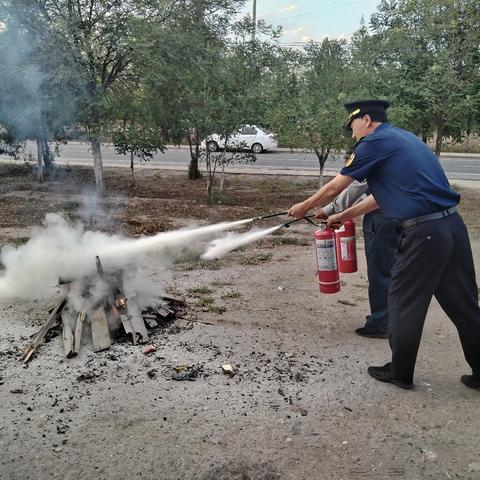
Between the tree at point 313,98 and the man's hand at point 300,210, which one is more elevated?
the tree at point 313,98

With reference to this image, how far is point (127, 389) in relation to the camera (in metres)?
3.78

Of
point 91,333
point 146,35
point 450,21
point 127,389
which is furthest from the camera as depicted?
point 450,21

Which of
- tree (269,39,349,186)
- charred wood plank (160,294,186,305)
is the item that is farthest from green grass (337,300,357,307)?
tree (269,39,349,186)

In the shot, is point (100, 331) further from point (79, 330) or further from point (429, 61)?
point (429, 61)

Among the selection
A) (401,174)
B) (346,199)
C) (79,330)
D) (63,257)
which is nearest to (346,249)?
(346,199)

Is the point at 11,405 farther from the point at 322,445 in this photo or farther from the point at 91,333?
the point at 322,445

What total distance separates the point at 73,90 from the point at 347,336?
7.53 m

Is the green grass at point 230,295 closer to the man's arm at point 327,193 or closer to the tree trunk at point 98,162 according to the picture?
the man's arm at point 327,193

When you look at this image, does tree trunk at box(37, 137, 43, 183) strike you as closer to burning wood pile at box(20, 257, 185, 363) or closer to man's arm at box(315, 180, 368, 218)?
burning wood pile at box(20, 257, 185, 363)

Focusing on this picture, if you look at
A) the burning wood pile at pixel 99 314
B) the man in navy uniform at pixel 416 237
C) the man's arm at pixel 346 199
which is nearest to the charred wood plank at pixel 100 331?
the burning wood pile at pixel 99 314

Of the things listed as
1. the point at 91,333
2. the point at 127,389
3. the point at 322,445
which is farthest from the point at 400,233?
the point at 91,333

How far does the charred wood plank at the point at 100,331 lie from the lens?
14.4ft

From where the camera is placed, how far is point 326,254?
14.8ft

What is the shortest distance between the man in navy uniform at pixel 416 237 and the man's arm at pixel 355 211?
0.74 metres
